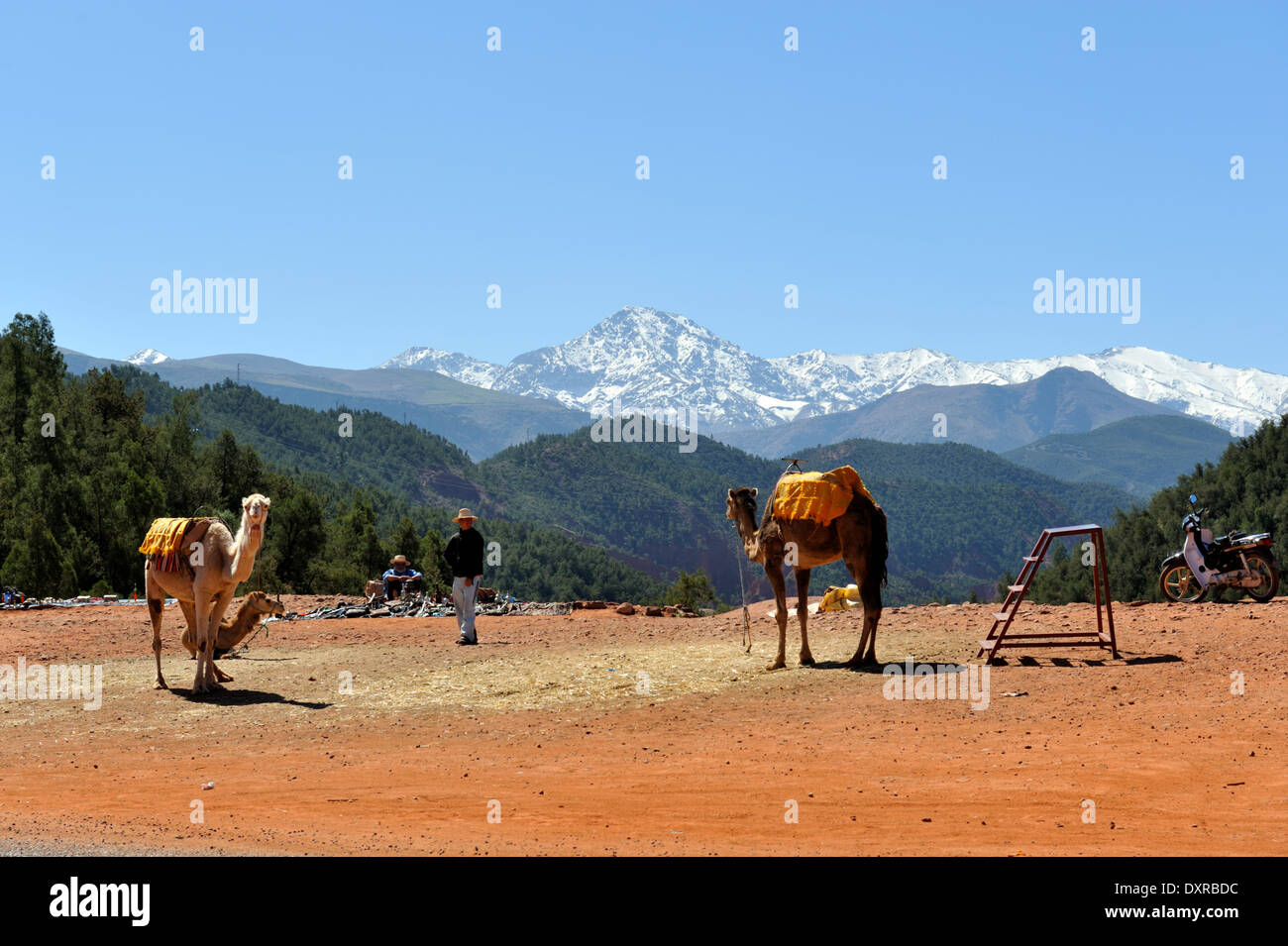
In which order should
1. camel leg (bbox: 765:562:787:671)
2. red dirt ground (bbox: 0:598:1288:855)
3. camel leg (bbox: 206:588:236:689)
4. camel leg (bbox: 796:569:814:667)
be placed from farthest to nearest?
1. camel leg (bbox: 796:569:814:667)
2. camel leg (bbox: 765:562:787:671)
3. camel leg (bbox: 206:588:236:689)
4. red dirt ground (bbox: 0:598:1288:855)

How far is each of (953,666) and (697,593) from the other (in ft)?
140

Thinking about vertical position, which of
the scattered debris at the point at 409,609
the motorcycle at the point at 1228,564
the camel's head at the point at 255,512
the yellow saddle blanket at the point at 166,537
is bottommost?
the scattered debris at the point at 409,609

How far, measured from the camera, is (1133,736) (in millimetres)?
13102

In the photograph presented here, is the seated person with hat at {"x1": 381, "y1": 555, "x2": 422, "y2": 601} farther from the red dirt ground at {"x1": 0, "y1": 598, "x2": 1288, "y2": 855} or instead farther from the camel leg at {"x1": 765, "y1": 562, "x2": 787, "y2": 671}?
the camel leg at {"x1": 765, "y1": 562, "x2": 787, "y2": 671}

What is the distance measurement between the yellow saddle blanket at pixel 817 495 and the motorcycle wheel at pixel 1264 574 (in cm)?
859

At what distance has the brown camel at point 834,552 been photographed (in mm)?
18188

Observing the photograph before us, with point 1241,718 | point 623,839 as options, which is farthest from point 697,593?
point 623,839

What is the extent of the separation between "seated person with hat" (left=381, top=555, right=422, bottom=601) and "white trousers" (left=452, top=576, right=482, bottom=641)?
30.0 ft

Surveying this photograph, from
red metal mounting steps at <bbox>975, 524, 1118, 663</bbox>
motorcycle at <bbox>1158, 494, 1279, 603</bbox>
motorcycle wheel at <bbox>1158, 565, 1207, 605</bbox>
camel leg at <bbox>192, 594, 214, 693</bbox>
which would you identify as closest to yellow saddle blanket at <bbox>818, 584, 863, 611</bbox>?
motorcycle wheel at <bbox>1158, 565, 1207, 605</bbox>

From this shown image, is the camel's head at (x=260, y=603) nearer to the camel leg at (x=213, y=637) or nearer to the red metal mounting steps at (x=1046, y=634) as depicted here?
the camel leg at (x=213, y=637)

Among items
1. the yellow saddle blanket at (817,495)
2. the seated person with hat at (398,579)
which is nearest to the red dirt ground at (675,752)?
the yellow saddle blanket at (817,495)

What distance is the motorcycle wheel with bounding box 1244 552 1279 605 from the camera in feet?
71.0

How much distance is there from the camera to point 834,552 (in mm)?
18578

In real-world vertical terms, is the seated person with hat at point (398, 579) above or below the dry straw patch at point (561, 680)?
above
